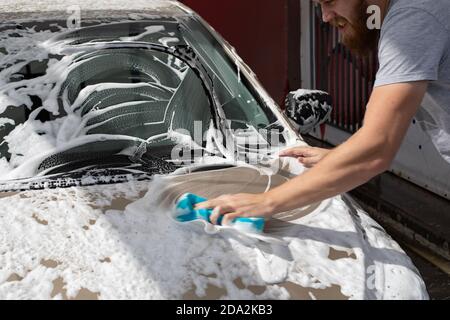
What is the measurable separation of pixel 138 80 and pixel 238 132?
0.53 m

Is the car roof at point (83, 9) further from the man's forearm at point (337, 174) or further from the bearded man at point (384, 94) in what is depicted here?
the man's forearm at point (337, 174)

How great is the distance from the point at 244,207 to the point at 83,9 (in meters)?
1.37

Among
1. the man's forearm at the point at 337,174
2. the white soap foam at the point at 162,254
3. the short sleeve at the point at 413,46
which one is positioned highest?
the short sleeve at the point at 413,46

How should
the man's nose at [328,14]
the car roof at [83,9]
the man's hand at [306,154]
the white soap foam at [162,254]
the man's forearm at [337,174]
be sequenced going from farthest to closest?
the car roof at [83,9] < the man's hand at [306,154] < the man's nose at [328,14] < the man's forearm at [337,174] < the white soap foam at [162,254]

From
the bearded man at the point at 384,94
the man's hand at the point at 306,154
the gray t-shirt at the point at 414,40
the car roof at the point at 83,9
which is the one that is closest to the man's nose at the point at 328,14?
the bearded man at the point at 384,94

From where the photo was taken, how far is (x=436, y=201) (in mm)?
4789

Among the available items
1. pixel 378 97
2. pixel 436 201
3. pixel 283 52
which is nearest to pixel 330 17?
pixel 378 97

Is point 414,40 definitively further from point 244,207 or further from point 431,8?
point 244,207

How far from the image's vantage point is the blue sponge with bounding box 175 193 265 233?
1.73 meters

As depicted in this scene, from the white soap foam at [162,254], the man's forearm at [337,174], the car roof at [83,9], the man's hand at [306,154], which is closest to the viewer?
the white soap foam at [162,254]

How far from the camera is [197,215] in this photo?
1.79 metres

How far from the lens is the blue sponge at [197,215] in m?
1.73

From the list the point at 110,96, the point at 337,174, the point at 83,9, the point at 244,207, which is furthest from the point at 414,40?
the point at 83,9

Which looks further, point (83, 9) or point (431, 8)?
point (83, 9)
